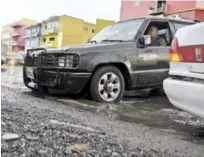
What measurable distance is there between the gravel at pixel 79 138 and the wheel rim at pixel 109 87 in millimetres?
1629

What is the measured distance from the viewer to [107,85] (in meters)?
6.07

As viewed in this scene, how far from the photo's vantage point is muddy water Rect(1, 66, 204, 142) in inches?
169

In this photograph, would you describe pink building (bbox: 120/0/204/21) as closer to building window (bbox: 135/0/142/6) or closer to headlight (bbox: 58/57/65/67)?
building window (bbox: 135/0/142/6)

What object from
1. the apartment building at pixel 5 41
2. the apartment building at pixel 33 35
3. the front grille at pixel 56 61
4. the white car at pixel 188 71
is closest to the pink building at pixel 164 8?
the apartment building at pixel 5 41

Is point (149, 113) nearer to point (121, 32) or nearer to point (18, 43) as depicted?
point (121, 32)

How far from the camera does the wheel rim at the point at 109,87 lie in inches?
238

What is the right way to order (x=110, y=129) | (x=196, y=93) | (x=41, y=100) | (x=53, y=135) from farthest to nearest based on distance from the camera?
(x=41, y=100)
(x=110, y=129)
(x=196, y=93)
(x=53, y=135)

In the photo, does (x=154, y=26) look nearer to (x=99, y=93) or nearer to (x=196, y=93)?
(x=99, y=93)

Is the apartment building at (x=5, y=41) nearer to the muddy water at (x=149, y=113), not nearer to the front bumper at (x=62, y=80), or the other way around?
the front bumper at (x=62, y=80)

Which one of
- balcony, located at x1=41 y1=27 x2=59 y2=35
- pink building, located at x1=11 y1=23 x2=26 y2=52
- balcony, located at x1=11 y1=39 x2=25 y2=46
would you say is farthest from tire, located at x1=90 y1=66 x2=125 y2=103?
balcony, located at x1=11 y1=39 x2=25 y2=46

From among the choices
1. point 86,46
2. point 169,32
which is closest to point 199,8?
point 169,32

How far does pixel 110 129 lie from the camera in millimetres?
3742

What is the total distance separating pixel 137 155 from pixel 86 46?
3.39m

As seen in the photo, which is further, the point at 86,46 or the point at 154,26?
the point at 154,26
